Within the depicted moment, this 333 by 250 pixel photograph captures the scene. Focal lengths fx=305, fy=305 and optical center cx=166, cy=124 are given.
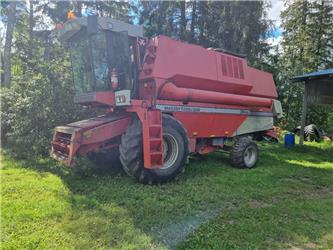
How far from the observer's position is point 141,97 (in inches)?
233

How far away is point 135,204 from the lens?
172 inches

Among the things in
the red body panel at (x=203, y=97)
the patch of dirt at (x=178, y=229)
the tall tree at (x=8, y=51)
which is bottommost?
the patch of dirt at (x=178, y=229)

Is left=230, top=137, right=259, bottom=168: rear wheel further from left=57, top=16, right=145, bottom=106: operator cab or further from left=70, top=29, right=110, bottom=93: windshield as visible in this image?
left=70, top=29, right=110, bottom=93: windshield

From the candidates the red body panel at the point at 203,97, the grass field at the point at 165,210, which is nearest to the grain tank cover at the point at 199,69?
the red body panel at the point at 203,97

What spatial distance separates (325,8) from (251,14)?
9.16 meters

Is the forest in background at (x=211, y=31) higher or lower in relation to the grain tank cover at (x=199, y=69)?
higher

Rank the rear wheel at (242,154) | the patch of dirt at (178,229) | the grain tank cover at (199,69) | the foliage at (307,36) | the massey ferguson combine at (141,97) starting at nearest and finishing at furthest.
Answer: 1. the patch of dirt at (178,229)
2. the massey ferguson combine at (141,97)
3. the grain tank cover at (199,69)
4. the rear wheel at (242,154)
5. the foliage at (307,36)

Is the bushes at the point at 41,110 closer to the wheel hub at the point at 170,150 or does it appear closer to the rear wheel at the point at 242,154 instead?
the wheel hub at the point at 170,150

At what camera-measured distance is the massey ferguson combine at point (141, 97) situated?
523cm

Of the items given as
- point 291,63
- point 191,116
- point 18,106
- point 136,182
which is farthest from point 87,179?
point 291,63

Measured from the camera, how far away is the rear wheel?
724cm

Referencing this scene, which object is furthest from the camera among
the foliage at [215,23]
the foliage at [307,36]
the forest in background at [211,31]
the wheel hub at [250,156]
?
the foliage at [307,36]

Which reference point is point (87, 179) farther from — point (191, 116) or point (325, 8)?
point (325, 8)

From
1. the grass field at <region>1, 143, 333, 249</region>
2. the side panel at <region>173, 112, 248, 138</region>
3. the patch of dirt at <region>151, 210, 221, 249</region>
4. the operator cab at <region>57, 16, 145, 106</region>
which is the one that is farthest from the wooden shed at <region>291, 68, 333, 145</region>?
the patch of dirt at <region>151, 210, 221, 249</region>
